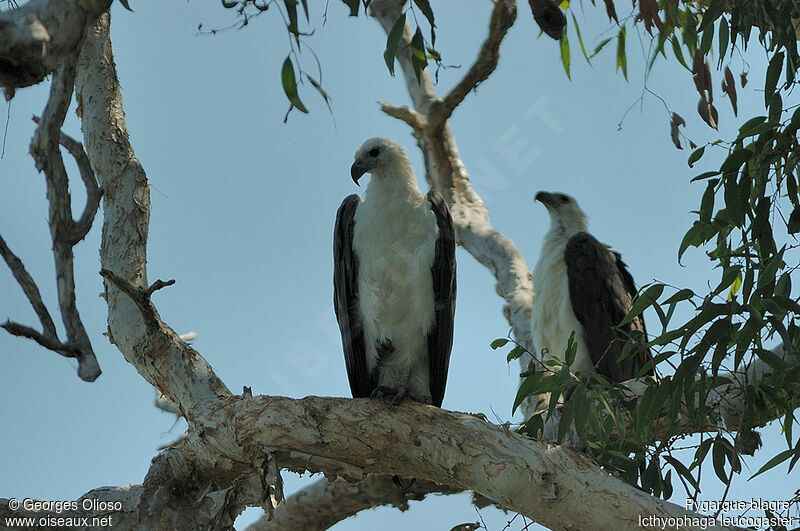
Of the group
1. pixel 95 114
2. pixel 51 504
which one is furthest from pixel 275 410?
pixel 95 114

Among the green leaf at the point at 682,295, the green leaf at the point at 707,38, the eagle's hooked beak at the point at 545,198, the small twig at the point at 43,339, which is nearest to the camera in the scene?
the small twig at the point at 43,339

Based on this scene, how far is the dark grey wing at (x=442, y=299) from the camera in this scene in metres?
4.21

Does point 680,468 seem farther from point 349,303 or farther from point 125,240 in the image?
point 125,240

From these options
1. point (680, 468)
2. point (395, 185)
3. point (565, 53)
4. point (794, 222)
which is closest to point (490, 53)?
point (565, 53)

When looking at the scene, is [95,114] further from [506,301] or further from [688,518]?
[506,301]

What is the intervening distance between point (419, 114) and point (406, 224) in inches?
134

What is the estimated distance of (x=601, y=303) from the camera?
5617mm

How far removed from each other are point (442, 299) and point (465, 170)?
352 cm

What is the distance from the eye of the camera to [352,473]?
337 centimetres

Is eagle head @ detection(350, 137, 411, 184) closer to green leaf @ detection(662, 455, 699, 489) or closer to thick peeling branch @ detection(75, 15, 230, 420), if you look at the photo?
thick peeling branch @ detection(75, 15, 230, 420)

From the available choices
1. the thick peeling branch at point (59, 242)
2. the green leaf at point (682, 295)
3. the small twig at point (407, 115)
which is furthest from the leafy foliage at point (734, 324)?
the small twig at point (407, 115)

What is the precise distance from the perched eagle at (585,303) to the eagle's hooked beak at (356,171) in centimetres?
185

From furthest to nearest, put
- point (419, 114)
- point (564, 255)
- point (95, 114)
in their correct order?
1. point (419, 114)
2. point (564, 255)
3. point (95, 114)

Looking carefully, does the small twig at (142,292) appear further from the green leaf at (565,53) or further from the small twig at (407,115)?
the small twig at (407,115)
